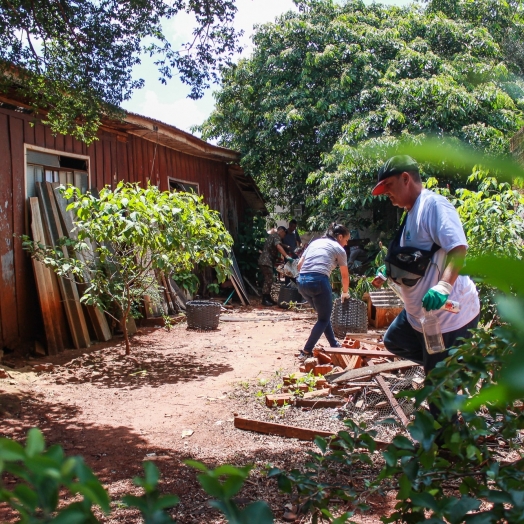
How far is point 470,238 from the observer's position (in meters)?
5.27

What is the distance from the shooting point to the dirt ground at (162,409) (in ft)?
11.2

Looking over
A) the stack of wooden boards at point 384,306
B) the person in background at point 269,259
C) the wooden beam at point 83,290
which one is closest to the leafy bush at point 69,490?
the wooden beam at point 83,290

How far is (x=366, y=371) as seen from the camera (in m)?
5.13

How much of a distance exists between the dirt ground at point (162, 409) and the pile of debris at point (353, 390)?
14 cm

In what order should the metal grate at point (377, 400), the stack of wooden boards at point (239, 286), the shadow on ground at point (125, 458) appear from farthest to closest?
the stack of wooden boards at point (239, 286) → the metal grate at point (377, 400) → the shadow on ground at point (125, 458)

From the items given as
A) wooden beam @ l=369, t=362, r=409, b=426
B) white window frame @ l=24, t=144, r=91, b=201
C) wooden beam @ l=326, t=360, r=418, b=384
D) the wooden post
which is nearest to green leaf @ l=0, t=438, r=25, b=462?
wooden beam @ l=369, t=362, r=409, b=426

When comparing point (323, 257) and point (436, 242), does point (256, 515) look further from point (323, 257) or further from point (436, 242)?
point (323, 257)

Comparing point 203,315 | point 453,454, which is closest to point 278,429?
point 453,454

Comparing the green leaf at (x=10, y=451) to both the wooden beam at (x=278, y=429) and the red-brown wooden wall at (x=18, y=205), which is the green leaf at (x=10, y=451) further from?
the red-brown wooden wall at (x=18, y=205)

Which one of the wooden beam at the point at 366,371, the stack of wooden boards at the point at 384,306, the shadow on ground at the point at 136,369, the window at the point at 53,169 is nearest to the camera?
the wooden beam at the point at 366,371

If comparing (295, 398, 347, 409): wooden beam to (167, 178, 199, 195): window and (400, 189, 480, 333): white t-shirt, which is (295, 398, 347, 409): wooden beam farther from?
(167, 178, 199, 195): window

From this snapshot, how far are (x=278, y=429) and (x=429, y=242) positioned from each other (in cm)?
199

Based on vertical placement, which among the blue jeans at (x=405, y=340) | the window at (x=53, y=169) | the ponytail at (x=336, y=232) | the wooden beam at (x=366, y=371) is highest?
the window at (x=53, y=169)

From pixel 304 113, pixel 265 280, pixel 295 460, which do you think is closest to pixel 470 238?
pixel 295 460
